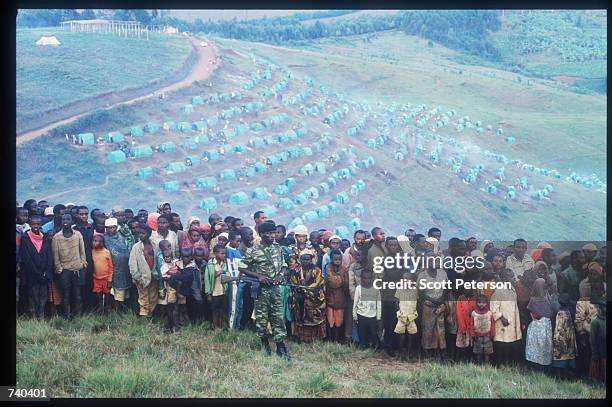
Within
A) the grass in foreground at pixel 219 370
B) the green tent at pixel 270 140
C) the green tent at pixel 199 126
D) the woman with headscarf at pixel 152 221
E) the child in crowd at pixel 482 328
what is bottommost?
the grass in foreground at pixel 219 370

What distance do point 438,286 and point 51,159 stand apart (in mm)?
4498

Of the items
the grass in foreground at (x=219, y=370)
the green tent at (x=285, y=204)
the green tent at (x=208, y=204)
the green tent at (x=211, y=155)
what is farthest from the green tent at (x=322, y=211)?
the grass in foreground at (x=219, y=370)

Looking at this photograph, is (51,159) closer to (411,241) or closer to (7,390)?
(7,390)

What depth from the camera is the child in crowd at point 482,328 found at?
8.21 meters

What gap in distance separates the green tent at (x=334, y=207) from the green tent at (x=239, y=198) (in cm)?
95

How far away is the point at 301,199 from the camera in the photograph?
9.16 m

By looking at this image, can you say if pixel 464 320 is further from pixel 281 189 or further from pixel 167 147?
pixel 167 147

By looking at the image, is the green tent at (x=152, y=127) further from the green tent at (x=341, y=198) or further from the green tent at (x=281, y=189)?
the green tent at (x=341, y=198)

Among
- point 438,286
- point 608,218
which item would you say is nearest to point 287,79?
point 438,286

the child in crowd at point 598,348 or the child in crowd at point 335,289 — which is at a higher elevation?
the child in crowd at point 335,289

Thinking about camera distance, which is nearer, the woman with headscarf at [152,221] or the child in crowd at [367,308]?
the child in crowd at [367,308]

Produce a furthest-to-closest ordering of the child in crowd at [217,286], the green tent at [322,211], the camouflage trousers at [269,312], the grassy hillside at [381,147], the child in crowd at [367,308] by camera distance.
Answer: the green tent at [322,211] → the grassy hillside at [381,147] → the child in crowd at [217,286] → the child in crowd at [367,308] → the camouflage trousers at [269,312]

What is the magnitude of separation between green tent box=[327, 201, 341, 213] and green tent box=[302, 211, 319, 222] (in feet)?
0.64

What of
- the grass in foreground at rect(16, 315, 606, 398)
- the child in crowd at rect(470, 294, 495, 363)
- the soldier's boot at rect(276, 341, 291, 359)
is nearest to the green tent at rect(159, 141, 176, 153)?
the grass in foreground at rect(16, 315, 606, 398)
